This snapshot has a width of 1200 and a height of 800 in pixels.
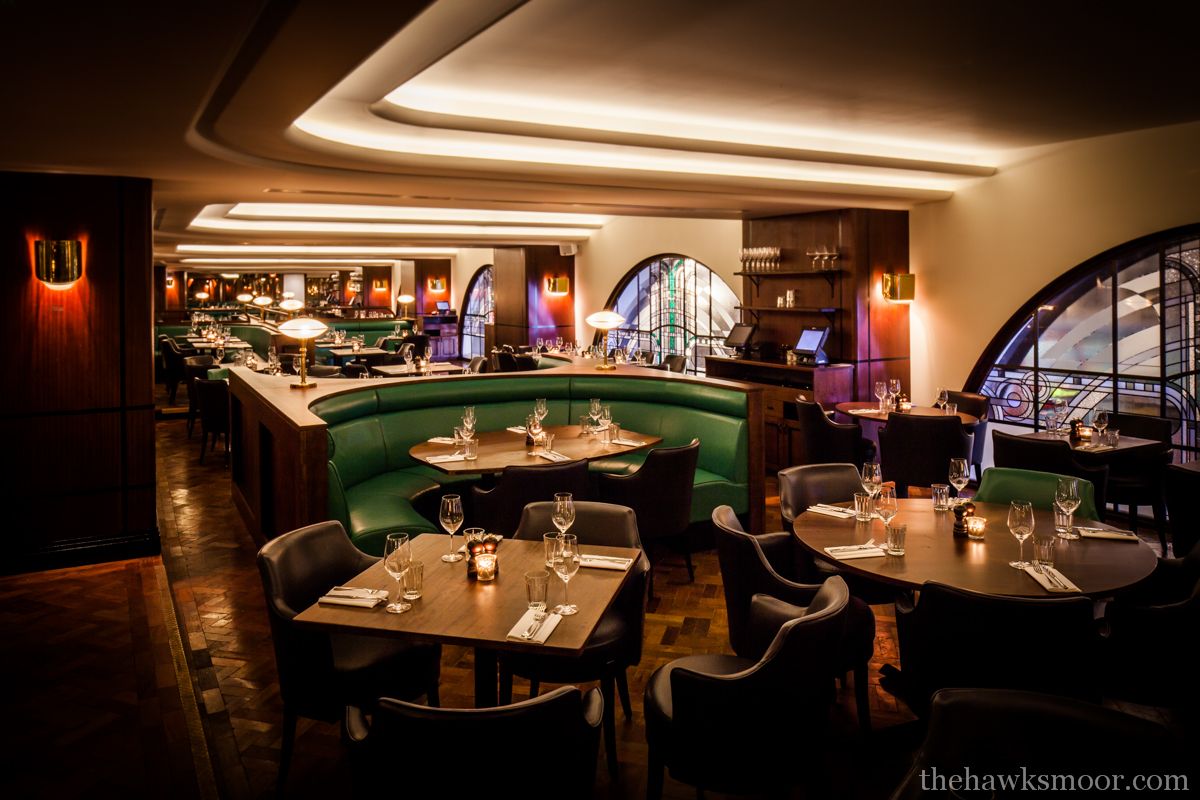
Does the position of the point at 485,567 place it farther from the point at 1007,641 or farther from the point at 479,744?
the point at 1007,641

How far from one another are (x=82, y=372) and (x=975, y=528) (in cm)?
557

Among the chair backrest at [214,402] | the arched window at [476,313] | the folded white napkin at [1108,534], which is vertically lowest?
the folded white napkin at [1108,534]

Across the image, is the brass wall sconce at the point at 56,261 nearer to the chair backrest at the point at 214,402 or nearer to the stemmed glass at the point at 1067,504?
the chair backrest at the point at 214,402

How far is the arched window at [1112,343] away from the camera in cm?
682

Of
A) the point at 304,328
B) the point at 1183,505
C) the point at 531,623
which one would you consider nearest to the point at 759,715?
the point at 531,623

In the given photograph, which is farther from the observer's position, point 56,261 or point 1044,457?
A: point 56,261

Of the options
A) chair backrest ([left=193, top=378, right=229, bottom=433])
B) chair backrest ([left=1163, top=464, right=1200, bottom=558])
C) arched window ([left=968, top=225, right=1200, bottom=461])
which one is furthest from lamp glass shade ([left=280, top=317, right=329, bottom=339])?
arched window ([left=968, top=225, right=1200, bottom=461])

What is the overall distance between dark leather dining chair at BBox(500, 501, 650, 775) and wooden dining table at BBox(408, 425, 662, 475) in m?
0.88

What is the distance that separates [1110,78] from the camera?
16.2ft

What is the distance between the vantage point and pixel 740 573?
3383 millimetres

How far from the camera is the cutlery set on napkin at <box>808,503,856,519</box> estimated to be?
3.89 m

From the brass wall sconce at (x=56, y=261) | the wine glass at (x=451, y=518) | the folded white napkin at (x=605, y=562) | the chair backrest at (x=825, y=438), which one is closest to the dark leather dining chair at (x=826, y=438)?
the chair backrest at (x=825, y=438)

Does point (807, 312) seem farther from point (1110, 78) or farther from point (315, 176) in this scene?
point (315, 176)

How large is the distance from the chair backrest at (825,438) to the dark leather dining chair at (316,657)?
14.0ft
